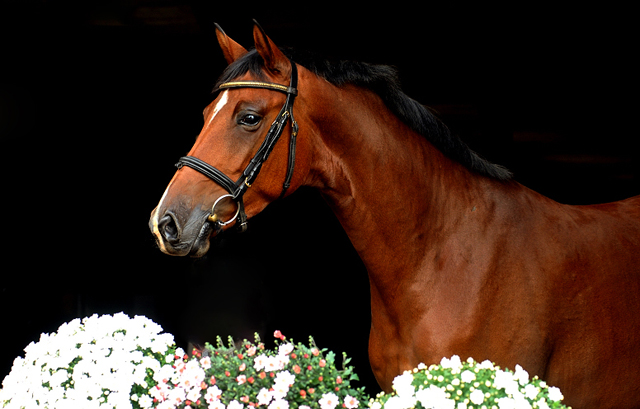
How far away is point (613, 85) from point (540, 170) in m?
1.19

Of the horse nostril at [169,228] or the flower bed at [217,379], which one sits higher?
the horse nostril at [169,228]

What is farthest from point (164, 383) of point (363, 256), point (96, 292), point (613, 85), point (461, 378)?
point (613, 85)

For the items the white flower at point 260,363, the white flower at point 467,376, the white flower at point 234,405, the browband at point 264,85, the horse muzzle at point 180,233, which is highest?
the browband at point 264,85

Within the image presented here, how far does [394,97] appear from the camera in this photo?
2.50 meters

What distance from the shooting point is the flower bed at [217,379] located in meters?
1.76

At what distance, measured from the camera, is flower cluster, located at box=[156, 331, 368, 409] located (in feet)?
6.30

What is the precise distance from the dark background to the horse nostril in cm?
239

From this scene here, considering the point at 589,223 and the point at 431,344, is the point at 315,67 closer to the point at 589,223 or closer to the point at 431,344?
the point at 431,344

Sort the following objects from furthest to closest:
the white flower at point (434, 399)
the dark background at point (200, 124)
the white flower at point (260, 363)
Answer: the dark background at point (200, 124)
the white flower at point (260, 363)
the white flower at point (434, 399)

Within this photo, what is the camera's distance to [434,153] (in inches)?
99.3

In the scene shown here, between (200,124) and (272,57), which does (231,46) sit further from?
(200,124)

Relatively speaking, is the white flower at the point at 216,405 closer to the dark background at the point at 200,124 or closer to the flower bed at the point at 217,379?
the flower bed at the point at 217,379

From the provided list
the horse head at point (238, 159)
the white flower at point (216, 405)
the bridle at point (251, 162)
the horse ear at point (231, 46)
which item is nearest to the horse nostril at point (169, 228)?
the horse head at point (238, 159)

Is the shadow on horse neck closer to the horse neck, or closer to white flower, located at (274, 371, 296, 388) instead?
the horse neck
